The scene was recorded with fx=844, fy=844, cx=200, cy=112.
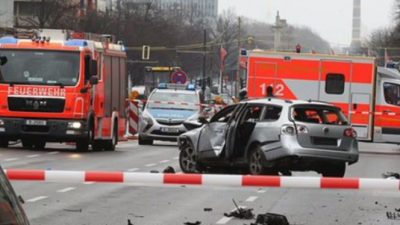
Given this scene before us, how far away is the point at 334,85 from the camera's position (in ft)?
85.7

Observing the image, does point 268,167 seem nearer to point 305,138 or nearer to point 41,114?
point 305,138

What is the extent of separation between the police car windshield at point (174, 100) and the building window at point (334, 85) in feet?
15.2

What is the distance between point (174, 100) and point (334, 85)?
215 inches

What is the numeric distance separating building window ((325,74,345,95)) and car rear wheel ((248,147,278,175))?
38.2ft

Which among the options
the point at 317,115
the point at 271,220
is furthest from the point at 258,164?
the point at 271,220

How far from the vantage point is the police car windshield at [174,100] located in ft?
91.6

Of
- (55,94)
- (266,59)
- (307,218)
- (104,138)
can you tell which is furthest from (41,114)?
(307,218)

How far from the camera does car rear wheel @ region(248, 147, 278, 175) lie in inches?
572

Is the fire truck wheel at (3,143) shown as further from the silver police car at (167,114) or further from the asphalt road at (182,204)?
the asphalt road at (182,204)

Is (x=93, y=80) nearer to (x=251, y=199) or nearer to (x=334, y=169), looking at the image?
(x=334, y=169)

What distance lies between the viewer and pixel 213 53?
3895 inches

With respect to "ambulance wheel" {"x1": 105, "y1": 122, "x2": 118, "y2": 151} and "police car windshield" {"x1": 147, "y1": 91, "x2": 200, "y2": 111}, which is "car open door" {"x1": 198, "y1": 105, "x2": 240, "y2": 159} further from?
"police car windshield" {"x1": 147, "y1": 91, "x2": 200, "y2": 111}

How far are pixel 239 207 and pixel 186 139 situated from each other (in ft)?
17.4

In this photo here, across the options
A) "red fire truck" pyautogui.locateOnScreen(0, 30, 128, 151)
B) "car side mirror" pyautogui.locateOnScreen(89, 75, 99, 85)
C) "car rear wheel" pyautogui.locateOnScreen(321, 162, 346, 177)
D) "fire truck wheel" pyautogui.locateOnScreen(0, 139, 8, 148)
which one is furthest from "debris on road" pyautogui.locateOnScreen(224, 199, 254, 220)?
"fire truck wheel" pyautogui.locateOnScreen(0, 139, 8, 148)
